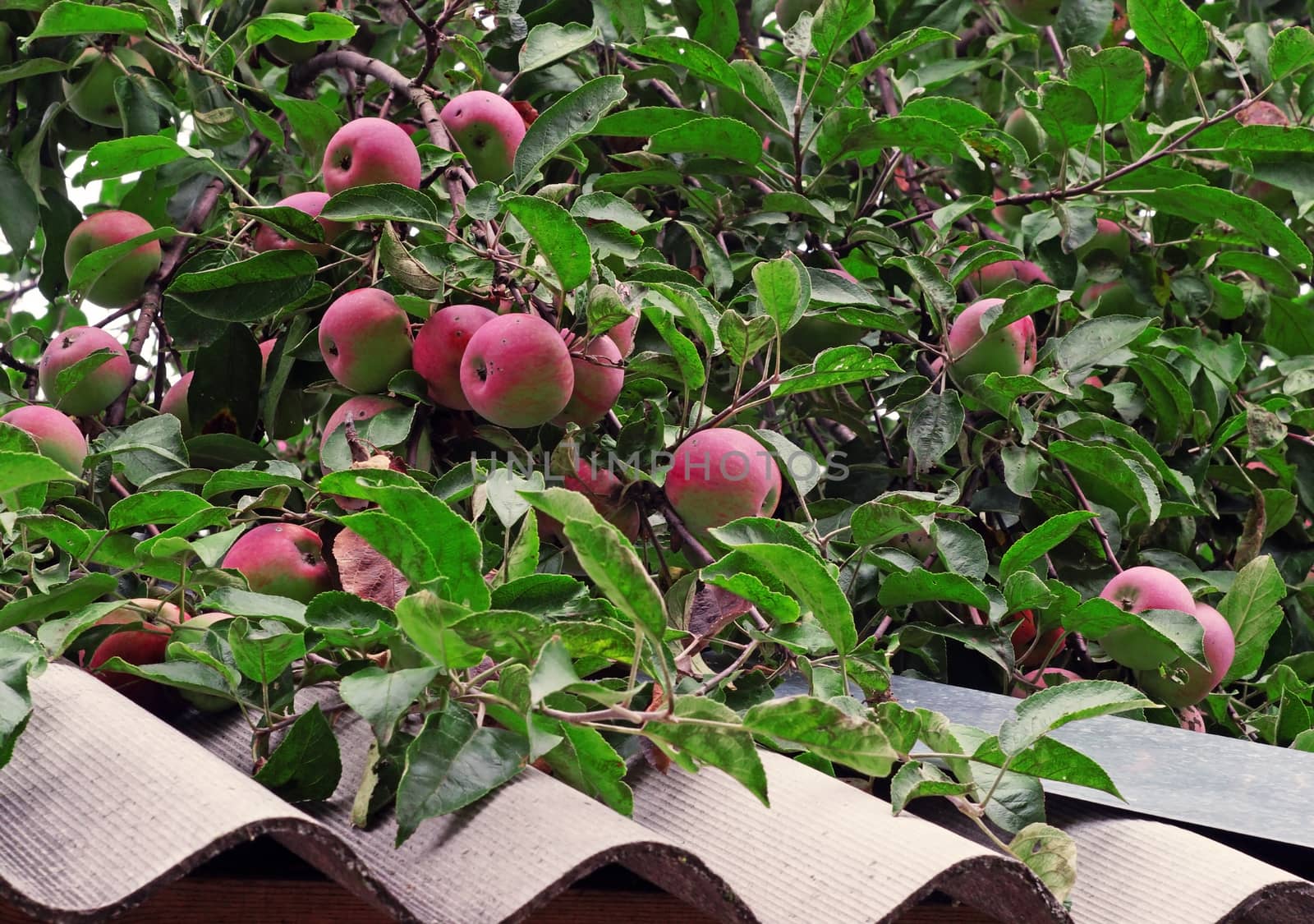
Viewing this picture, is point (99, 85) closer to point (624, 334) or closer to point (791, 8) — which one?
point (624, 334)

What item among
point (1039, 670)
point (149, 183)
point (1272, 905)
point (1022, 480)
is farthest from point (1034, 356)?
point (149, 183)

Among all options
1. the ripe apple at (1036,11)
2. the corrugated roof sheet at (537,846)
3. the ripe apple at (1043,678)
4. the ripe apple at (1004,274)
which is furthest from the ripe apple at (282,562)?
the ripe apple at (1036,11)

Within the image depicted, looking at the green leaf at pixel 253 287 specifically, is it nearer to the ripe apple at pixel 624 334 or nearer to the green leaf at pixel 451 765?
the ripe apple at pixel 624 334

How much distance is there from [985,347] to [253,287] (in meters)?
0.74

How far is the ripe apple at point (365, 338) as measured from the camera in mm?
1067

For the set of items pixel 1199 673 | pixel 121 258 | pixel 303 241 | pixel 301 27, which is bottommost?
pixel 1199 673

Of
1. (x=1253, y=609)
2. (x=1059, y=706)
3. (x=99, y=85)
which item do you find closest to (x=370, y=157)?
(x=99, y=85)

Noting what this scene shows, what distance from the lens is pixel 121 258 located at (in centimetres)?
134

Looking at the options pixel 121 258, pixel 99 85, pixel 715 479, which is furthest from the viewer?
pixel 99 85

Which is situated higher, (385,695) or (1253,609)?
(385,695)

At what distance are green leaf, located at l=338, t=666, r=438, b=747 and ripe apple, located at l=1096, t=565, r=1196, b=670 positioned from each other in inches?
31.1

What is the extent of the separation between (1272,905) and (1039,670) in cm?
47

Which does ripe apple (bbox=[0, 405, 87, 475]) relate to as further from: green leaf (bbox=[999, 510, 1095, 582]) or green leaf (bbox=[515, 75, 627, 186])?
green leaf (bbox=[999, 510, 1095, 582])

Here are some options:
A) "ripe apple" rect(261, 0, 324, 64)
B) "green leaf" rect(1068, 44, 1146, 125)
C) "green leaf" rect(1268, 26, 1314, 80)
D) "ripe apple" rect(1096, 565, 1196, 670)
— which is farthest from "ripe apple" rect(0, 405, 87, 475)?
"green leaf" rect(1268, 26, 1314, 80)
